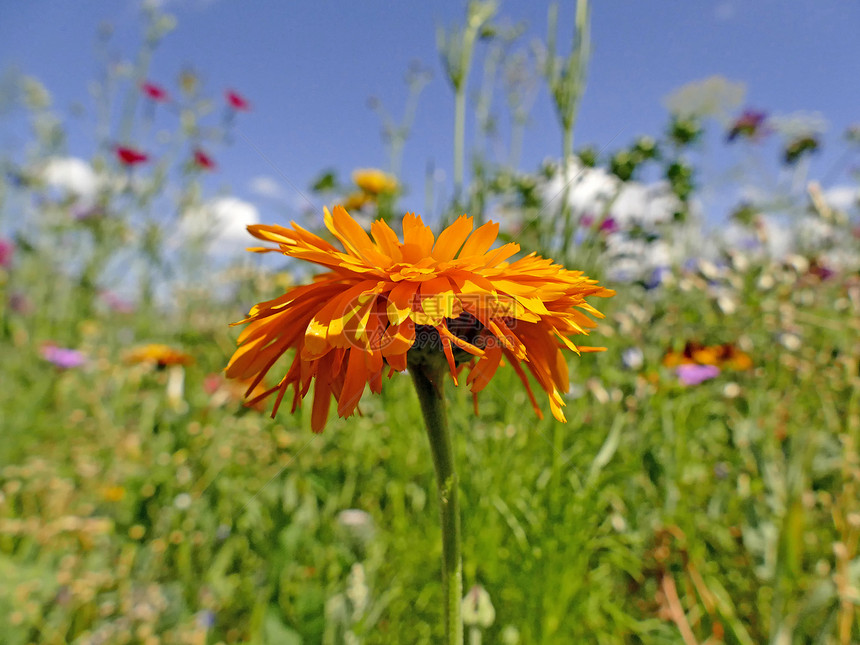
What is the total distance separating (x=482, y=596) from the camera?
29.5 inches

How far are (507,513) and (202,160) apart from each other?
125 inches

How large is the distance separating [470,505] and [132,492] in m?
0.97

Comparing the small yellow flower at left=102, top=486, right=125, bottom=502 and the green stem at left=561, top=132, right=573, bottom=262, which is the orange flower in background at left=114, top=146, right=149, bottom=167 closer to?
the small yellow flower at left=102, top=486, right=125, bottom=502

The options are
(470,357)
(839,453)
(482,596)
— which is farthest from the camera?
(839,453)

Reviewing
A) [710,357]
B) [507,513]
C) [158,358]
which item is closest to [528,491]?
[507,513]

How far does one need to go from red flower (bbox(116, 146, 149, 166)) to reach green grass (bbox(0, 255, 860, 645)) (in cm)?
186

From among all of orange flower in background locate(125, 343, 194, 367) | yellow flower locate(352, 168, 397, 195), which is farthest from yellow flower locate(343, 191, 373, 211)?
orange flower in background locate(125, 343, 194, 367)

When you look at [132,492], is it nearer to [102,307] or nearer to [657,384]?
[657,384]

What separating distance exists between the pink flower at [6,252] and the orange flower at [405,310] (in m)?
4.03

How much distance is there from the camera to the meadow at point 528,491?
1077 mm

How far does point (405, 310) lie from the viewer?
0.52m

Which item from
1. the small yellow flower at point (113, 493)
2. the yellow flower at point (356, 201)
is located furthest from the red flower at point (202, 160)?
the small yellow flower at point (113, 493)

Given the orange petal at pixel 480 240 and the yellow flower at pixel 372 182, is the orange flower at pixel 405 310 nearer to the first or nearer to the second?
the orange petal at pixel 480 240

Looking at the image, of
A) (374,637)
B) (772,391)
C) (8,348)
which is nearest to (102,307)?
(8,348)
